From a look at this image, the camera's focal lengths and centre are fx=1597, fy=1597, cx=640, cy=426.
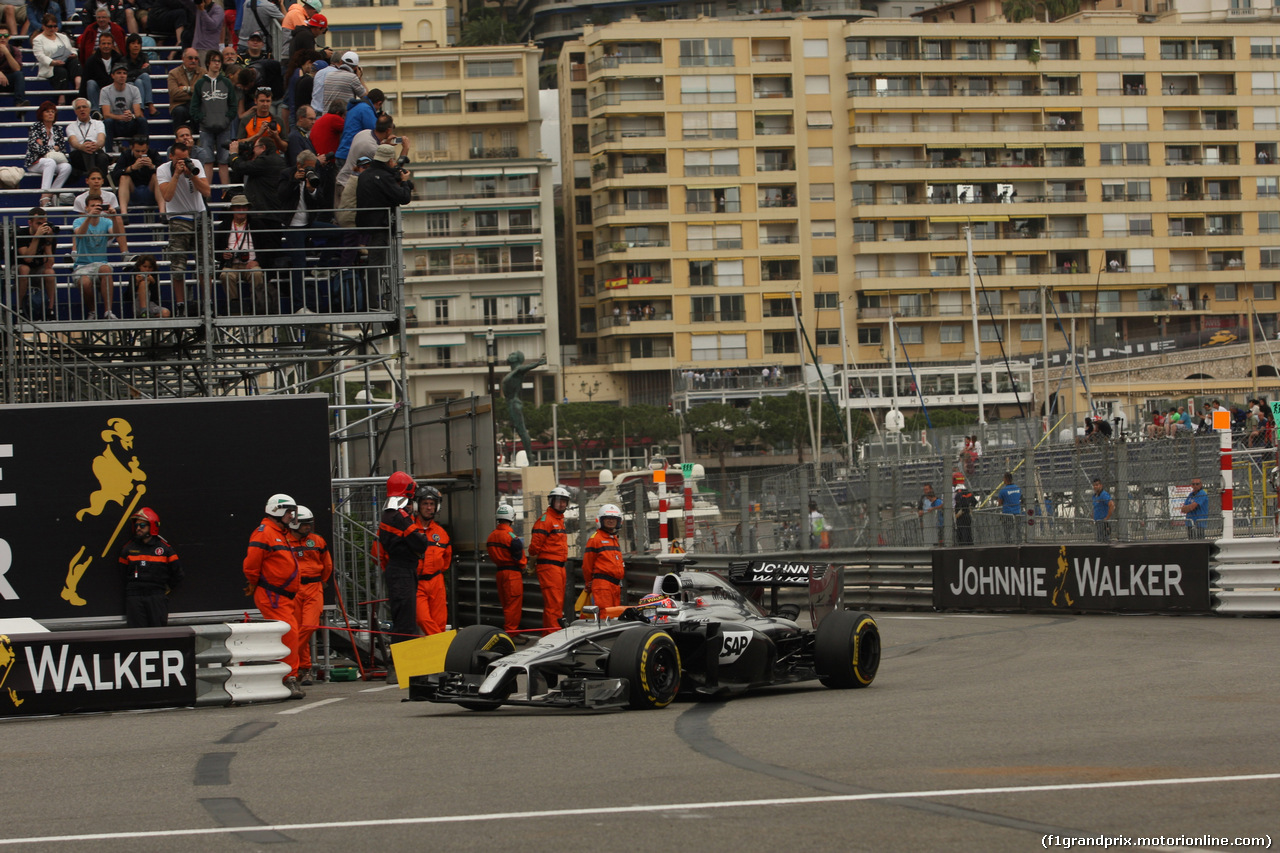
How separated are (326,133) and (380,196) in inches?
81.6

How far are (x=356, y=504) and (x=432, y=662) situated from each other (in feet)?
29.0

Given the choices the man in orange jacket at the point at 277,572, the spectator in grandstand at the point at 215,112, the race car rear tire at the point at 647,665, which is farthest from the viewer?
the spectator in grandstand at the point at 215,112

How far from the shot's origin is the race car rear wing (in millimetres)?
13398

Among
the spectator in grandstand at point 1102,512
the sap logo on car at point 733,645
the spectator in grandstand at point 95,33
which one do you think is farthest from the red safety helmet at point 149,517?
the spectator in grandstand at point 1102,512

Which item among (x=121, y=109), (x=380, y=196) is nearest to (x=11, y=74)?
(x=121, y=109)

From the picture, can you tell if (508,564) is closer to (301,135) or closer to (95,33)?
(301,135)

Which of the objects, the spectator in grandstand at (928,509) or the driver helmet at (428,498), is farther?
the spectator in grandstand at (928,509)

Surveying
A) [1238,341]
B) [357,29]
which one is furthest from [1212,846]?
[357,29]

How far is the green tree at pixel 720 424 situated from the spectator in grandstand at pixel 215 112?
6421 cm

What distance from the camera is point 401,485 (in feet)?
53.0

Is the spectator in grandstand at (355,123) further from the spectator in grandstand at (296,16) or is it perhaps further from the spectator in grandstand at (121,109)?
the spectator in grandstand at (296,16)

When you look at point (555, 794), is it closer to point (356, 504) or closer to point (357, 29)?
point (356, 504)

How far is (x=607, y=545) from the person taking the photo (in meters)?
17.5

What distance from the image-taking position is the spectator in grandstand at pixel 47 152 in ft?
66.0
